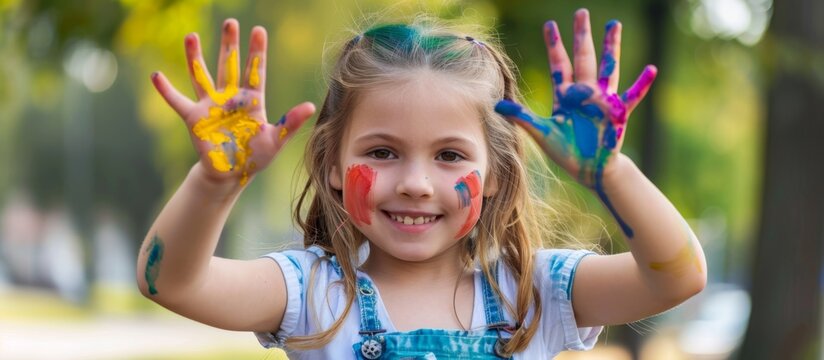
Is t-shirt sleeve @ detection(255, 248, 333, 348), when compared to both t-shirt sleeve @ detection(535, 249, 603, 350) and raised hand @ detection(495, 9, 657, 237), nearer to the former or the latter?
t-shirt sleeve @ detection(535, 249, 603, 350)

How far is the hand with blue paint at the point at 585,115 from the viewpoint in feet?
7.80

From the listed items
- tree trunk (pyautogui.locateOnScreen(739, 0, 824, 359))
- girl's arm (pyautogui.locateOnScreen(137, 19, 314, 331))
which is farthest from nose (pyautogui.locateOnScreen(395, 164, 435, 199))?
tree trunk (pyautogui.locateOnScreen(739, 0, 824, 359))

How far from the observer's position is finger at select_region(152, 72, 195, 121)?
2309mm

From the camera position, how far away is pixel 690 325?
83.8 ft

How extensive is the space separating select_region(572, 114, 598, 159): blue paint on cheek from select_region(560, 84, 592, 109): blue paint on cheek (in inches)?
0.9

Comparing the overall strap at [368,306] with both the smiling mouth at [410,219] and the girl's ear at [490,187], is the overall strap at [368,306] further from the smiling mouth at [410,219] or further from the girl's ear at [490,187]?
the girl's ear at [490,187]

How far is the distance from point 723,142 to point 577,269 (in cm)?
2025

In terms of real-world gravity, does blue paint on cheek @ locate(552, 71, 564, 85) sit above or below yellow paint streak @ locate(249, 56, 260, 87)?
below

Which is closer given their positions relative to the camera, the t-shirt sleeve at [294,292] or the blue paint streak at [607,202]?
the blue paint streak at [607,202]

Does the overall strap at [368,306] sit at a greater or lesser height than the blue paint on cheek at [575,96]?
lesser

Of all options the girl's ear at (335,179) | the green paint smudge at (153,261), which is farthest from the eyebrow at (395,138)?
the green paint smudge at (153,261)

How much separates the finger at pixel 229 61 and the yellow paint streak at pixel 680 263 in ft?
2.92

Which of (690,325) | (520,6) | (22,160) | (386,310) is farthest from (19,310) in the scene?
(386,310)

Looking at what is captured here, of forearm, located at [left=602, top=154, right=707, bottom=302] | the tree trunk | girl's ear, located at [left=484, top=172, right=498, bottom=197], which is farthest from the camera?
the tree trunk
